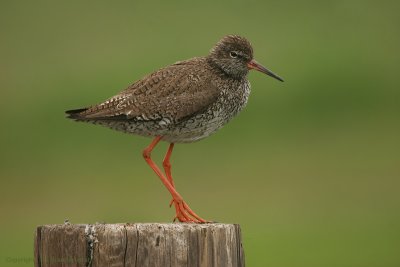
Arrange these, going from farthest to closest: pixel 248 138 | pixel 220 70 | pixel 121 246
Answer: pixel 248 138, pixel 220 70, pixel 121 246

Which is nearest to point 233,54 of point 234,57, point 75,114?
point 234,57

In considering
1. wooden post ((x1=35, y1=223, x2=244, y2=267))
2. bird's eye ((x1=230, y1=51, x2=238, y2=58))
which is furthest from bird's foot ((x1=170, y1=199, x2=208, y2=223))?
wooden post ((x1=35, y1=223, x2=244, y2=267))

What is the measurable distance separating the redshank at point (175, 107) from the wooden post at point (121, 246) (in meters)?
2.48

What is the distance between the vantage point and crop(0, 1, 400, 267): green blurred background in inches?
701

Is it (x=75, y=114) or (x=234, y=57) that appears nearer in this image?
(x=75, y=114)

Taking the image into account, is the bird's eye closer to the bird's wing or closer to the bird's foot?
the bird's wing

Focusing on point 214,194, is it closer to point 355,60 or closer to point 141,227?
point 355,60

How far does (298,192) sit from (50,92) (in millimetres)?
7782

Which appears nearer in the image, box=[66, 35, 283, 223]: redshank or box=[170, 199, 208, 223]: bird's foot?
box=[170, 199, 208, 223]: bird's foot

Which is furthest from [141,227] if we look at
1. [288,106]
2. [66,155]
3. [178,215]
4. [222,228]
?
[288,106]

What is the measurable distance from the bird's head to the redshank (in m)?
0.08

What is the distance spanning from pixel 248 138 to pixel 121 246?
1440cm

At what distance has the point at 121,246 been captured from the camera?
23.1ft

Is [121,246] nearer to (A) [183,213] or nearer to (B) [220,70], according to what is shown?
(A) [183,213]
